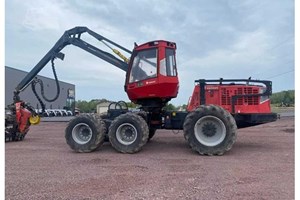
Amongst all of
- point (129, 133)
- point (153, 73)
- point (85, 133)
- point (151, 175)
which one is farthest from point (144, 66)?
point (151, 175)

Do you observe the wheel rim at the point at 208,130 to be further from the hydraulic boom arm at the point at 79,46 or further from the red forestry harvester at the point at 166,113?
the hydraulic boom arm at the point at 79,46

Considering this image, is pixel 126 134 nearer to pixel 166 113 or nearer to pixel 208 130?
pixel 166 113

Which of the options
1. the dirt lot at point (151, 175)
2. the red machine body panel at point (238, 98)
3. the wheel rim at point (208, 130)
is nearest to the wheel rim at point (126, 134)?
the dirt lot at point (151, 175)

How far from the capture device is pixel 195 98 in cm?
1020

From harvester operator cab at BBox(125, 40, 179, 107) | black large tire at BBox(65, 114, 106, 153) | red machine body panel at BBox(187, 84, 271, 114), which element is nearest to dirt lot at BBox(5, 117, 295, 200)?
black large tire at BBox(65, 114, 106, 153)

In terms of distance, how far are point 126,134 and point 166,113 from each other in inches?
62.5

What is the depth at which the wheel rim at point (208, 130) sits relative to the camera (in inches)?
358

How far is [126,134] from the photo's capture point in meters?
9.72

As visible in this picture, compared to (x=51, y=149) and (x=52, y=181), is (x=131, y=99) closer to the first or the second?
(x=51, y=149)

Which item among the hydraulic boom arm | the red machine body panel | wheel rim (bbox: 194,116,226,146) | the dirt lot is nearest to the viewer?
the dirt lot

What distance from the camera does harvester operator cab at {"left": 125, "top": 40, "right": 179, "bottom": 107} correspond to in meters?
9.84

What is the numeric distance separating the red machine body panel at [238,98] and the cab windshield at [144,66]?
1.54 metres

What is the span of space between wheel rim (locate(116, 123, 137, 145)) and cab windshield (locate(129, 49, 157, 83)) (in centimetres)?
160

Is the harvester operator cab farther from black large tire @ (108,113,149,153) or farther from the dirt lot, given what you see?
the dirt lot
